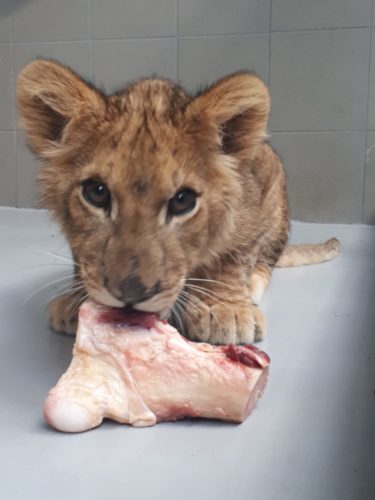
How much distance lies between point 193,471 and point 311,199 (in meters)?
2.53

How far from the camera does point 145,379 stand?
99 cm

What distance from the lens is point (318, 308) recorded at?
1.60 meters

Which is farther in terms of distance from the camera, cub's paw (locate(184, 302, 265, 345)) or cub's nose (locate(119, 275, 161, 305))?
cub's paw (locate(184, 302, 265, 345))

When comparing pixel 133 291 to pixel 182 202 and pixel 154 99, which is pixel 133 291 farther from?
pixel 154 99

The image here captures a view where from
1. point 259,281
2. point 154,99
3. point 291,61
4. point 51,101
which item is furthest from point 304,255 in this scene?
point 291,61

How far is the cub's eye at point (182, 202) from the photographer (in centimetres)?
115

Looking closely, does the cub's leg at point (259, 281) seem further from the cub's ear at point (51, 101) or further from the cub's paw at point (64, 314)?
the cub's ear at point (51, 101)

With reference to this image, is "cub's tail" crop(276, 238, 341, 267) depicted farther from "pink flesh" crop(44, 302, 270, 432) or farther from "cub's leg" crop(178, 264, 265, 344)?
"pink flesh" crop(44, 302, 270, 432)

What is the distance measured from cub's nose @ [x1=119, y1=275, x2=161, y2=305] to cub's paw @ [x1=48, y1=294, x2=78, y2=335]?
375mm

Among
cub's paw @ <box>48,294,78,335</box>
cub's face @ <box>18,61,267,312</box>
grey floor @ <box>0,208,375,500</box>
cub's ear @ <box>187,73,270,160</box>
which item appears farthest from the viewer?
cub's paw @ <box>48,294,78,335</box>

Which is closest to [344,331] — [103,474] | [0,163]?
[103,474]

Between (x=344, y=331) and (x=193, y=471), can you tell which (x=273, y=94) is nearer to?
(x=344, y=331)

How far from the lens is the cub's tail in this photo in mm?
2139

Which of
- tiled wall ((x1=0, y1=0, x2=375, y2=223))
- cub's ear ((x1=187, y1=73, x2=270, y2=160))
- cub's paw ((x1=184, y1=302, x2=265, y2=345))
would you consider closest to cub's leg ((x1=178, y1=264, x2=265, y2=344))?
cub's paw ((x1=184, y1=302, x2=265, y2=345))
